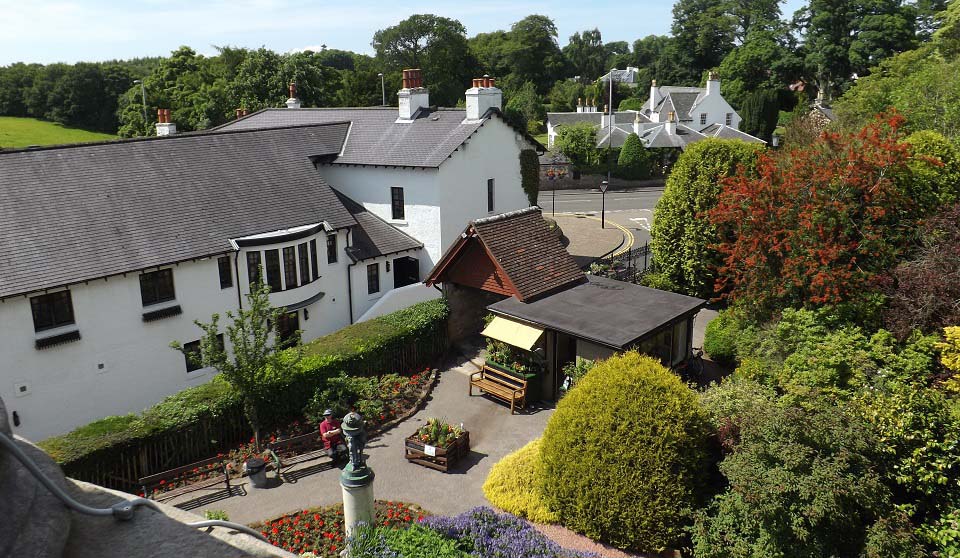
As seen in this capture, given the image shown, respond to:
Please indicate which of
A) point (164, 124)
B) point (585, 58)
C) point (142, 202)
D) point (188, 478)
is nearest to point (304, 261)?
point (142, 202)

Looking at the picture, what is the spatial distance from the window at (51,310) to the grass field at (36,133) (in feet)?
192

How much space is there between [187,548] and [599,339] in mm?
17104

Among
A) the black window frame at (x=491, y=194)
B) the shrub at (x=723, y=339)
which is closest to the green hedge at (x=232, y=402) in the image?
→ the black window frame at (x=491, y=194)

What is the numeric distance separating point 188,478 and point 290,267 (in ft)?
32.7

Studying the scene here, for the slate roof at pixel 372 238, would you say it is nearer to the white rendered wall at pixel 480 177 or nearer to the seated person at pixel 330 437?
the white rendered wall at pixel 480 177

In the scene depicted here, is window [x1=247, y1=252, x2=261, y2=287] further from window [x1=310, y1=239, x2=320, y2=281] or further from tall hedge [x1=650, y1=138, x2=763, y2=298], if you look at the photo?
tall hedge [x1=650, y1=138, x2=763, y2=298]

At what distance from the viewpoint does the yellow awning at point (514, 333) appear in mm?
20641

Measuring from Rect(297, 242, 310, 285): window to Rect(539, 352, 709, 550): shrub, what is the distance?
572 inches

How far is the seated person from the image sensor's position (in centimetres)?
1767

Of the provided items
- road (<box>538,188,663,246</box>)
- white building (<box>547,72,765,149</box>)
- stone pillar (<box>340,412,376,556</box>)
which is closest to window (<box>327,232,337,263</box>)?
stone pillar (<box>340,412,376,556</box>)

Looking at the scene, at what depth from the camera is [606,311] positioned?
70.7 feet

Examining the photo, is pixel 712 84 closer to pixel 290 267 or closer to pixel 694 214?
pixel 694 214

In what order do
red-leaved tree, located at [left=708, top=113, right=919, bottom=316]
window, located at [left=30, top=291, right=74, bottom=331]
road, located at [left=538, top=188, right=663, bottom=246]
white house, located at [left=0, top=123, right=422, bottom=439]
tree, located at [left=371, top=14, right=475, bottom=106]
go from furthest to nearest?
tree, located at [left=371, top=14, right=475, bottom=106], road, located at [left=538, top=188, right=663, bottom=246], white house, located at [left=0, top=123, right=422, bottom=439], window, located at [left=30, top=291, right=74, bottom=331], red-leaved tree, located at [left=708, top=113, right=919, bottom=316]

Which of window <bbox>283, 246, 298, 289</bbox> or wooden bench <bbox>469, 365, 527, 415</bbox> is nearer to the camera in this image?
wooden bench <bbox>469, 365, 527, 415</bbox>
